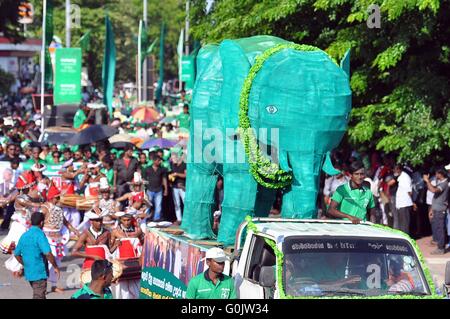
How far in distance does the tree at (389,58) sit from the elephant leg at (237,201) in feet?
14.2

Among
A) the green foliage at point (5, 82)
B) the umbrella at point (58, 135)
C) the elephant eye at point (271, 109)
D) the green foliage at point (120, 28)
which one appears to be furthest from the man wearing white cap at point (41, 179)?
the green foliage at point (120, 28)

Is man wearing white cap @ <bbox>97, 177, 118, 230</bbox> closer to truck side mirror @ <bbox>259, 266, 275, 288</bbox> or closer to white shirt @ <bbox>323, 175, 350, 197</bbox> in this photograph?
white shirt @ <bbox>323, 175, 350, 197</bbox>

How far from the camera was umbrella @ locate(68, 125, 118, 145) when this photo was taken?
82.2 ft

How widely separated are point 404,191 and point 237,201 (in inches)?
242

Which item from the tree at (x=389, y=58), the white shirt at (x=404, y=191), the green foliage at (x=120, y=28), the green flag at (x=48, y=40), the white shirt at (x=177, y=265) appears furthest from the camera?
the green foliage at (x=120, y=28)

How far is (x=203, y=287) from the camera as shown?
31.0 feet

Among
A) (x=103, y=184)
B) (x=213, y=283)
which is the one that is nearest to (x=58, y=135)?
(x=103, y=184)

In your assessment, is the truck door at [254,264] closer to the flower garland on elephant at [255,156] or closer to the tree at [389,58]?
the flower garland on elephant at [255,156]

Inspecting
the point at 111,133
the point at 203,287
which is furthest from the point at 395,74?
the point at 203,287

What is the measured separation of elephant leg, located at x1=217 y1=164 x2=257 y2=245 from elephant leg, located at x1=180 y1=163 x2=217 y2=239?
0.93 meters

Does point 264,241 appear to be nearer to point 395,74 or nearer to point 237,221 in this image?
point 237,221

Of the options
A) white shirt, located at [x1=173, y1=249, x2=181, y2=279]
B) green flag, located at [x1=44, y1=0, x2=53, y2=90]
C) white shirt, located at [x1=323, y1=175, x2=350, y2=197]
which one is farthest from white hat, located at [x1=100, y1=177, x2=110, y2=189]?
green flag, located at [x1=44, y1=0, x2=53, y2=90]

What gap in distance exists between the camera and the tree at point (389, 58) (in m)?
18.0

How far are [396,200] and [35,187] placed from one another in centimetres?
587
